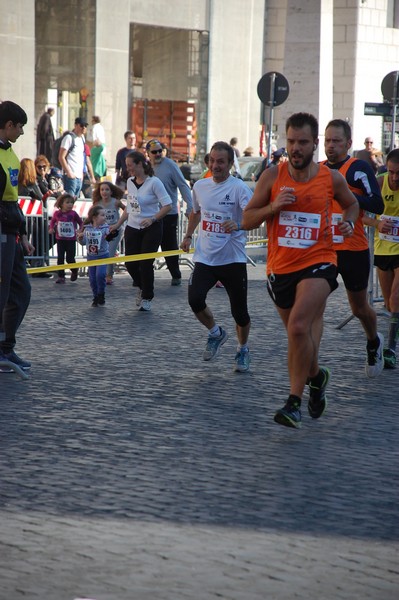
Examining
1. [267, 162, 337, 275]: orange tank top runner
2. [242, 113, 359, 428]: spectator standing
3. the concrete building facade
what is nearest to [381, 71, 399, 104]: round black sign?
the concrete building facade

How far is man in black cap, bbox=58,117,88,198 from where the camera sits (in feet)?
70.7

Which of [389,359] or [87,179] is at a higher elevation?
[87,179]

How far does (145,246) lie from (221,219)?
4193mm

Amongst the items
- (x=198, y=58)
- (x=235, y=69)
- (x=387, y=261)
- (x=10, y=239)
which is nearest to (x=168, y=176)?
→ (x=387, y=261)

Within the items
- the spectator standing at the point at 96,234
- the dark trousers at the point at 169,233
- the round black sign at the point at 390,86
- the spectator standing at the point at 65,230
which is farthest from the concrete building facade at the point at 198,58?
the spectator standing at the point at 96,234

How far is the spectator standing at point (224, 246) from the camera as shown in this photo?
9695 millimetres

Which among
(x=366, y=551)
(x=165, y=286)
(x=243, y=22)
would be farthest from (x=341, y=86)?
(x=366, y=551)

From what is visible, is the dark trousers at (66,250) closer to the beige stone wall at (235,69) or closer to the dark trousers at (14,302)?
the dark trousers at (14,302)

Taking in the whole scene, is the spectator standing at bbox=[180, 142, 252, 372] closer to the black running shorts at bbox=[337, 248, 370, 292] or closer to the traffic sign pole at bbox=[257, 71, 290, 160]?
the black running shorts at bbox=[337, 248, 370, 292]

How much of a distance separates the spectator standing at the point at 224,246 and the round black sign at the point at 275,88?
13666 mm

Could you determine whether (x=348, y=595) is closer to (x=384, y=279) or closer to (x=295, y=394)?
(x=295, y=394)

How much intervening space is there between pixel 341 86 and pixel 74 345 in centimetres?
3216

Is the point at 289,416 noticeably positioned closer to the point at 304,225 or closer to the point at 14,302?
the point at 304,225

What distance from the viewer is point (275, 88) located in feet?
76.7
